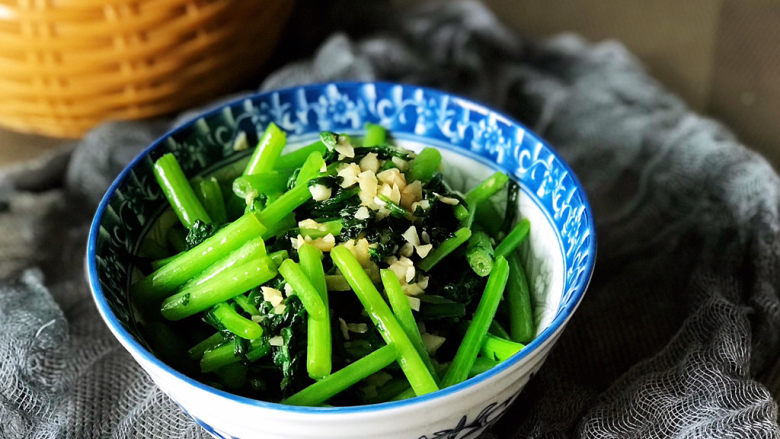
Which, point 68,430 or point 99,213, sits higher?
point 99,213

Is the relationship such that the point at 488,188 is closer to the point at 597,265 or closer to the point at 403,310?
the point at 403,310

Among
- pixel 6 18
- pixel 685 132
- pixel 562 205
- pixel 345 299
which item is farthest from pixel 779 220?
pixel 6 18

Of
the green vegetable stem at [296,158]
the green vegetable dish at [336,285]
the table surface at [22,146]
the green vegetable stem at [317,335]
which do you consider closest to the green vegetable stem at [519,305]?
the green vegetable dish at [336,285]

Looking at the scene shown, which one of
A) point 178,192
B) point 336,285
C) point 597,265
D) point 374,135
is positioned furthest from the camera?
point 597,265

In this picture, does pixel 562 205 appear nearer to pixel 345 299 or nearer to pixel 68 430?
pixel 345 299

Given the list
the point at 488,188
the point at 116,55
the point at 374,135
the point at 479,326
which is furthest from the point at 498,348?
the point at 116,55

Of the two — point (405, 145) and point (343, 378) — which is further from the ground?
point (405, 145)
